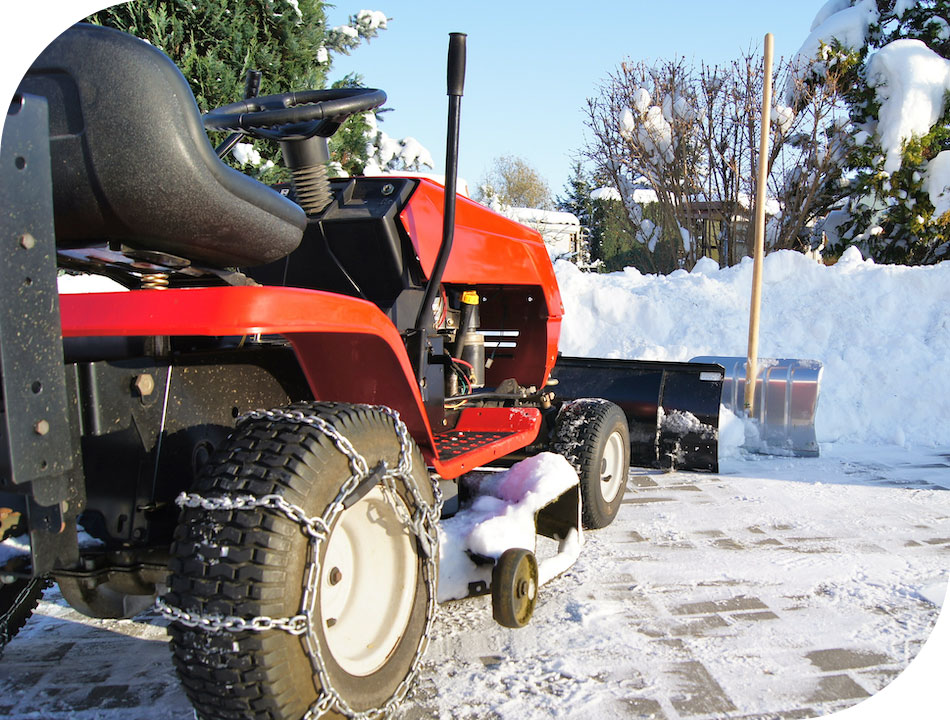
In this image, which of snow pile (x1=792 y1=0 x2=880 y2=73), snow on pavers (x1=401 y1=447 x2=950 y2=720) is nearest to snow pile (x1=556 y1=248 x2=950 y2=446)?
snow on pavers (x1=401 y1=447 x2=950 y2=720)

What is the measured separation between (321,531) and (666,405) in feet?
10.0

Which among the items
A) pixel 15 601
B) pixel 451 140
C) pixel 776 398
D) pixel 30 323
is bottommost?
pixel 15 601

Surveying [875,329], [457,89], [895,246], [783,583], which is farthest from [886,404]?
[895,246]

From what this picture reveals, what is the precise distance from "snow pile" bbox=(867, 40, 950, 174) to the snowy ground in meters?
8.44

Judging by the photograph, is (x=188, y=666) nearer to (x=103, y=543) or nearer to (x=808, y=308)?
(x=103, y=543)

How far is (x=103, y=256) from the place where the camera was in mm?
1539

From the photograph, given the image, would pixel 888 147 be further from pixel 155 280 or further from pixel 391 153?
pixel 155 280

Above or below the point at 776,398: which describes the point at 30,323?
above

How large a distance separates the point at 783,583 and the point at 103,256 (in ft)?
7.54

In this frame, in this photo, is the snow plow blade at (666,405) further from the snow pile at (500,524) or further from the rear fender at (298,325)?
the rear fender at (298,325)

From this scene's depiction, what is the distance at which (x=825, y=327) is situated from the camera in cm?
682

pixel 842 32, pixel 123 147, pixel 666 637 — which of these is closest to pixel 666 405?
pixel 666 637

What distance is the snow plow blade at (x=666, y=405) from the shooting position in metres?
4.03

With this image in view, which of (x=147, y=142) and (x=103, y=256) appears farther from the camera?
(x=103, y=256)
